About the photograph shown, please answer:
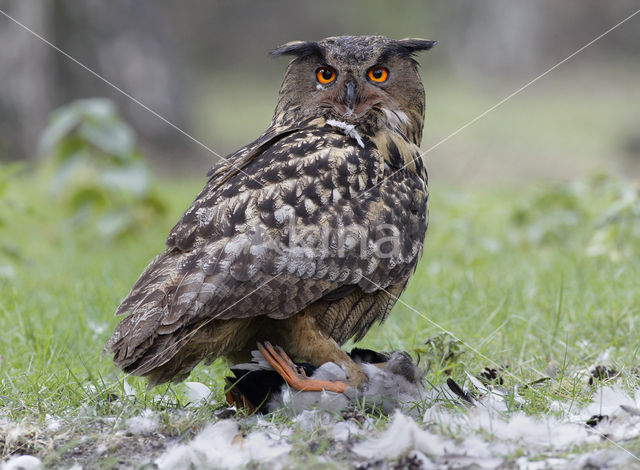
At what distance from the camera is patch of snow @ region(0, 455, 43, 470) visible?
97.6 inches

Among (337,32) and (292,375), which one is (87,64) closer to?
(292,375)

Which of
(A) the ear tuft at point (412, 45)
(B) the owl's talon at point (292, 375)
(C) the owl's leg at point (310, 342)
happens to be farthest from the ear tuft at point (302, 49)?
(B) the owl's talon at point (292, 375)

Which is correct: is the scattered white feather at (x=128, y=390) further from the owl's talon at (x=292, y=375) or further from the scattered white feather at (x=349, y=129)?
the scattered white feather at (x=349, y=129)

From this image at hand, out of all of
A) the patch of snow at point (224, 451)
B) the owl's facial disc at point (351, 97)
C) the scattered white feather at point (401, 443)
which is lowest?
the patch of snow at point (224, 451)

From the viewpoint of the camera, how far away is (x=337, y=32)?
2139 centimetres

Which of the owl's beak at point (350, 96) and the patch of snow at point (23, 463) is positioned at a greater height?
the owl's beak at point (350, 96)

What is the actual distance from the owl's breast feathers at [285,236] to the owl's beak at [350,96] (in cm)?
12

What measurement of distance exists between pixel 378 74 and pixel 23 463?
2.06 m

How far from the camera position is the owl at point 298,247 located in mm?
2775

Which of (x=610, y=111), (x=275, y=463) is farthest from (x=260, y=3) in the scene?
(x=275, y=463)

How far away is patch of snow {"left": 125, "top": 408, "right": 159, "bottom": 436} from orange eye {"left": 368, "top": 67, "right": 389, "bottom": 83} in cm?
166

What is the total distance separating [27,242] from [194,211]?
4454 millimetres

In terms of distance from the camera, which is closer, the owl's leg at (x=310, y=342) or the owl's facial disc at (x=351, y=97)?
the owl's leg at (x=310, y=342)

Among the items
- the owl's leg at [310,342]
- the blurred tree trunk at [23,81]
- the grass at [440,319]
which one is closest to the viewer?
the grass at [440,319]
